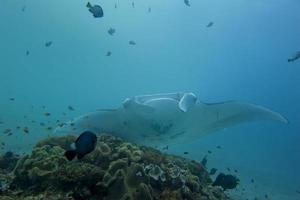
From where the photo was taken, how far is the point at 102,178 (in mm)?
6590

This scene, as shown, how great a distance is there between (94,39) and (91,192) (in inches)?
3929

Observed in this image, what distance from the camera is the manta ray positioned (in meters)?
8.42

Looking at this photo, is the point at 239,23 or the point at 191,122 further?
the point at 239,23

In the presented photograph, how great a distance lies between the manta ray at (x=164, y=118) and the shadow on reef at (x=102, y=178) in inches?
31.8

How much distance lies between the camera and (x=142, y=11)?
7531cm

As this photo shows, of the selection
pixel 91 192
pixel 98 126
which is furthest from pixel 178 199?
pixel 98 126

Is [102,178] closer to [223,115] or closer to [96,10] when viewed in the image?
[223,115]

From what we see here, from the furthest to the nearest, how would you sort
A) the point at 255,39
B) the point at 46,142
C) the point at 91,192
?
the point at 255,39 → the point at 46,142 → the point at 91,192

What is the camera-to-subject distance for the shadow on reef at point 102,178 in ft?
20.8

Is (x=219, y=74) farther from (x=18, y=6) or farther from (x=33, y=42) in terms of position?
(x=18, y=6)

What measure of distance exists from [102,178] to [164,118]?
92.9 inches

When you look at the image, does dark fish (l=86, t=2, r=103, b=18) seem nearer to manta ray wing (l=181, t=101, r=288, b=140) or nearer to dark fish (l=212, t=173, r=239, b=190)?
manta ray wing (l=181, t=101, r=288, b=140)

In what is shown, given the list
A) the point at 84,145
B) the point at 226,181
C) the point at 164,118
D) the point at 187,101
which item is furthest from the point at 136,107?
the point at 226,181

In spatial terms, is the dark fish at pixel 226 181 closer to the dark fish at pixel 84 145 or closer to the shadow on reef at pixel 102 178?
the shadow on reef at pixel 102 178
